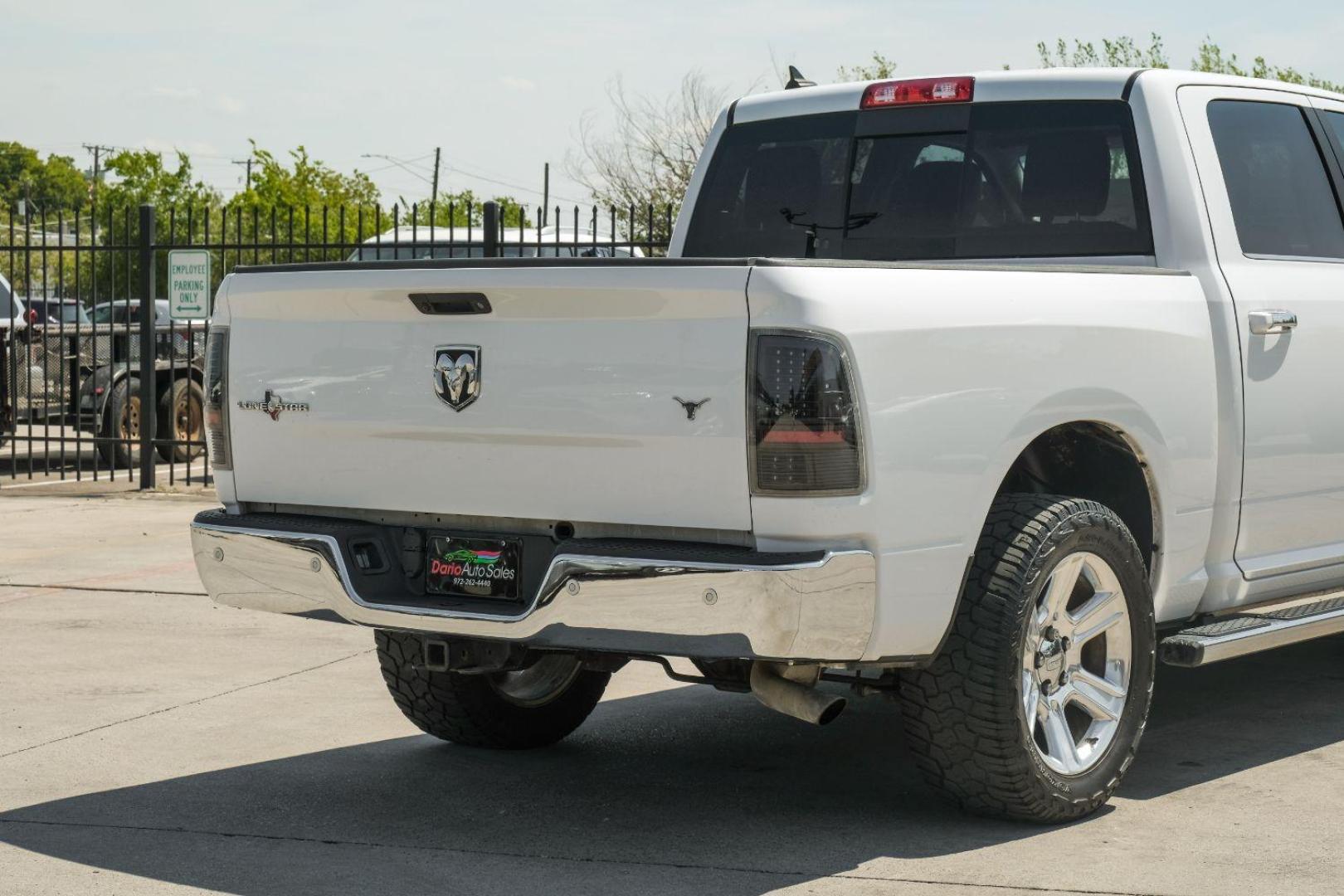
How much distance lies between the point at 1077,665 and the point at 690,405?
4.61 ft

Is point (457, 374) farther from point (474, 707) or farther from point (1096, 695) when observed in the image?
point (1096, 695)

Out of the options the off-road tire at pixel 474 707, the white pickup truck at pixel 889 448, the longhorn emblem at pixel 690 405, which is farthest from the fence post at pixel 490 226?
the longhorn emblem at pixel 690 405

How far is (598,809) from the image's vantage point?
5.13 m

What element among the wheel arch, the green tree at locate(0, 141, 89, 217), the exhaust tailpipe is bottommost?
the exhaust tailpipe

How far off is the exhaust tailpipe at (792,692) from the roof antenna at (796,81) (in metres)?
2.87

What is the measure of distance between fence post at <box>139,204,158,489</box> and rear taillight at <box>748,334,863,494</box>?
10483 mm

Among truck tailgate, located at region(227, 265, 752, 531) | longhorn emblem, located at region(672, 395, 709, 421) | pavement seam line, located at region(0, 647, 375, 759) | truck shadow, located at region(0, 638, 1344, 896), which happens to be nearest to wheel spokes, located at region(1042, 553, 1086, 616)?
truck shadow, located at region(0, 638, 1344, 896)

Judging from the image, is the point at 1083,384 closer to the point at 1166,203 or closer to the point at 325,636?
the point at 1166,203

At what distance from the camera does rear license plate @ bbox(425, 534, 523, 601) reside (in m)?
4.57

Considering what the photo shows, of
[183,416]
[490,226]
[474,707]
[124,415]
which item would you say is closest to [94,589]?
[474,707]

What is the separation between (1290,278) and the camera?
224 inches

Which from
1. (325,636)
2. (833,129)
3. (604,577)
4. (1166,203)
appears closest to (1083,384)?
(1166,203)

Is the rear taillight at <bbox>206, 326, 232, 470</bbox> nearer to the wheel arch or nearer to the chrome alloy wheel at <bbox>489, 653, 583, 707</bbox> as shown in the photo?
the chrome alloy wheel at <bbox>489, 653, 583, 707</bbox>

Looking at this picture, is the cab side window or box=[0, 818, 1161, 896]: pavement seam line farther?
the cab side window
